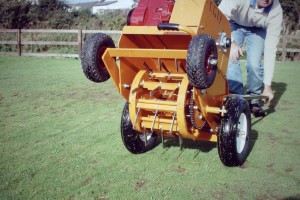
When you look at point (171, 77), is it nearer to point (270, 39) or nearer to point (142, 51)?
point (142, 51)

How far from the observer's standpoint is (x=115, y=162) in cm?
286

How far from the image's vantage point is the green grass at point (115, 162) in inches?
92.3

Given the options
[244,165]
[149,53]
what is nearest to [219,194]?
[244,165]

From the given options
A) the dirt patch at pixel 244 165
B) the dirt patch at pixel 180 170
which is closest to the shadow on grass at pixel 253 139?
the dirt patch at pixel 244 165

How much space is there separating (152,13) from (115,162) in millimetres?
1424

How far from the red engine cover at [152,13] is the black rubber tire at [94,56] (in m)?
Result: 0.31

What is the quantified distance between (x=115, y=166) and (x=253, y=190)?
48.0 inches

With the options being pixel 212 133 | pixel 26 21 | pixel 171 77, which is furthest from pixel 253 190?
pixel 26 21

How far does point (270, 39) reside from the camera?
3670mm

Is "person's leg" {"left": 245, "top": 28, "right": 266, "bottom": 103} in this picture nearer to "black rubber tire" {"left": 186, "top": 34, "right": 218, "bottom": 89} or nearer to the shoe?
the shoe

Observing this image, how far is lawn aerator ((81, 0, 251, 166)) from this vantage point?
2.38 meters

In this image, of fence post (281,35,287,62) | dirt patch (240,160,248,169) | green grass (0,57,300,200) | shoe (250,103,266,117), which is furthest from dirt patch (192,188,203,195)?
fence post (281,35,287,62)

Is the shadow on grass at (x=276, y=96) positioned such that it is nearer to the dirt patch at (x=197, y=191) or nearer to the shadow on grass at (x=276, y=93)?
the shadow on grass at (x=276, y=93)

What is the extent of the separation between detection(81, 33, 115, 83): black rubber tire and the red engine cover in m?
0.31
